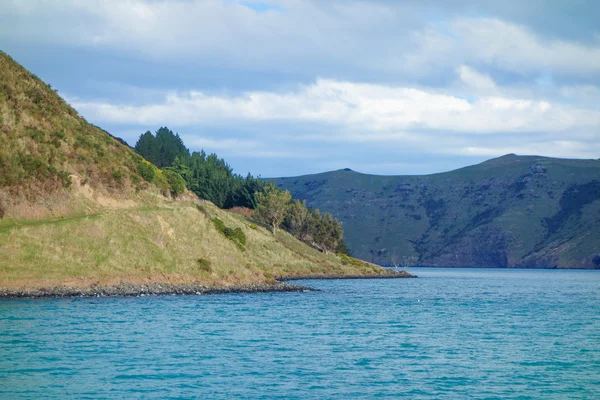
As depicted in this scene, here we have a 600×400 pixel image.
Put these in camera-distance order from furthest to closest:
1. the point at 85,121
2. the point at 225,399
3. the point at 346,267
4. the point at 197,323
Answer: the point at 346,267, the point at 85,121, the point at 197,323, the point at 225,399

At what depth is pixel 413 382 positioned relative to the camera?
A: 96.0 feet

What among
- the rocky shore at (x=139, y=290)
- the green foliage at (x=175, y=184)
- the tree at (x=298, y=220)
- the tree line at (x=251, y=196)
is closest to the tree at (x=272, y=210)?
the tree line at (x=251, y=196)

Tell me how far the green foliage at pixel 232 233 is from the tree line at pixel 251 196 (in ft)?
128

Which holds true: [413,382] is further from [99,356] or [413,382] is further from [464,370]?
[99,356]

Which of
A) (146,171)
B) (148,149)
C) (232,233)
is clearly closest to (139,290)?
(146,171)

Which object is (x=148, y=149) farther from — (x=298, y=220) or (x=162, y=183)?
(x=162, y=183)

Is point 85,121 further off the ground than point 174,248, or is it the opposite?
point 85,121

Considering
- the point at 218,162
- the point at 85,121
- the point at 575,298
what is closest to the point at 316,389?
the point at 575,298

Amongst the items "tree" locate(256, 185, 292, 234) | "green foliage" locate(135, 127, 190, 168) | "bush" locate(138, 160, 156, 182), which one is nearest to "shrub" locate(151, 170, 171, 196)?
"bush" locate(138, 160, 156, 182)

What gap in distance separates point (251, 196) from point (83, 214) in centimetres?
9049

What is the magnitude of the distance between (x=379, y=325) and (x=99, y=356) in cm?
2271

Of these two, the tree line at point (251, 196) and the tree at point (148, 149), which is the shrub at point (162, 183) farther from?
the tree at point (148, 149)

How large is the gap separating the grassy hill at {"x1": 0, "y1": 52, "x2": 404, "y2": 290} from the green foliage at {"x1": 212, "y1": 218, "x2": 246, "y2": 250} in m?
1.10

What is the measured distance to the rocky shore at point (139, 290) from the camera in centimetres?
5947
